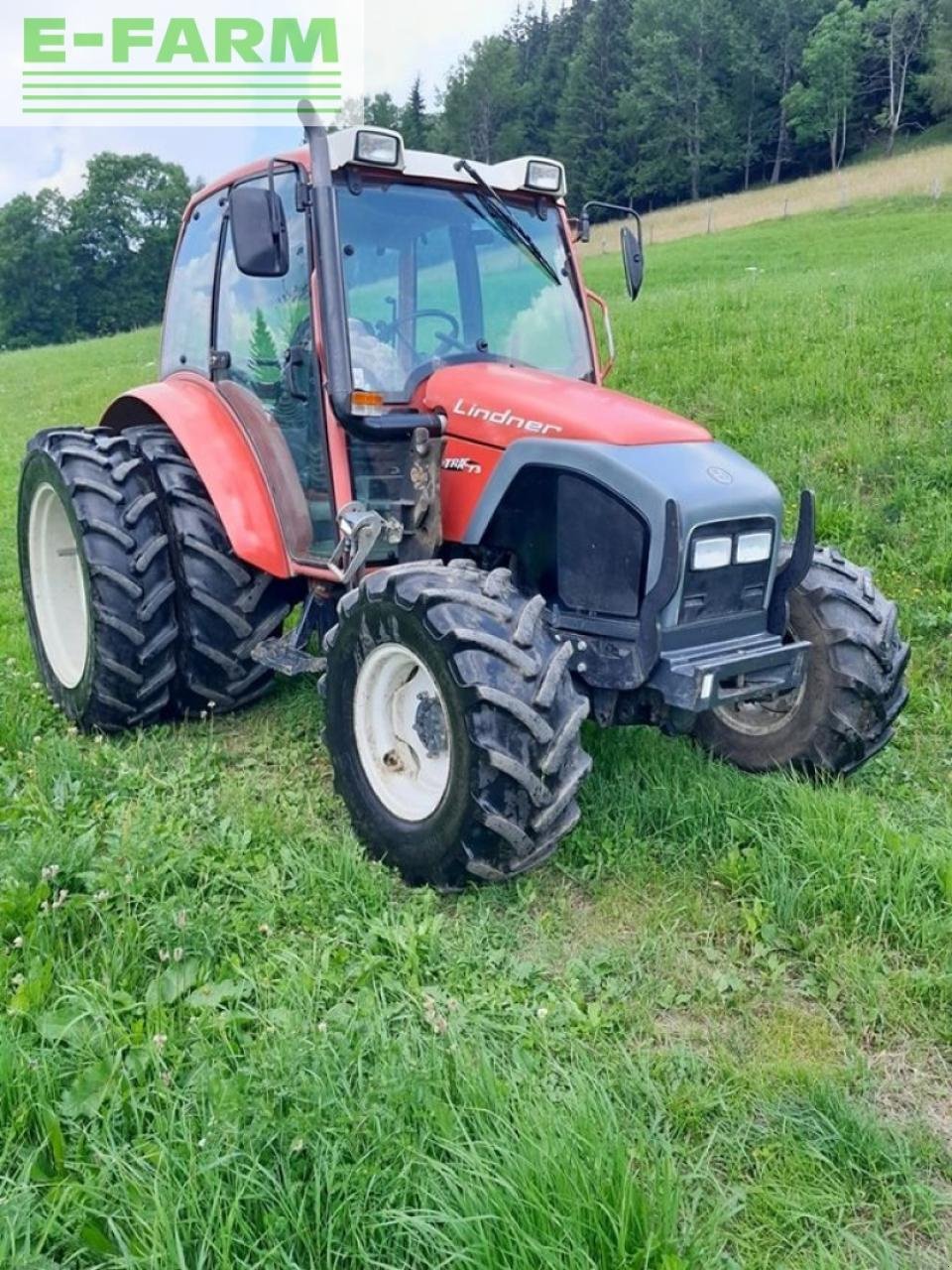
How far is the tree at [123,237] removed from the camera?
5309 centimetres

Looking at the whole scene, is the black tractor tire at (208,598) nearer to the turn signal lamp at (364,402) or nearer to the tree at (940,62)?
the turn signal lamp at (364,402)

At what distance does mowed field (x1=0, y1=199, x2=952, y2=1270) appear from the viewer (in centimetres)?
182

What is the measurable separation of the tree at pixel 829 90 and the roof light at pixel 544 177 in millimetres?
53464

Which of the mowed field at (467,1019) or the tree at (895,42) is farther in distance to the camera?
the tree at (895,42)

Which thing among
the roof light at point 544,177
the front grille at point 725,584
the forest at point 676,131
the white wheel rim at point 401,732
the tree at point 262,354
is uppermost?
the forest at point 676,131

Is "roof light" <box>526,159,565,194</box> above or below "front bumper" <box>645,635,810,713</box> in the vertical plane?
above

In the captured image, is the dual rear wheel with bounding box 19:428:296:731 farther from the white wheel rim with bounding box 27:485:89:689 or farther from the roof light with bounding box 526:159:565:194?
the roof light with bounding box 526:159:565:194

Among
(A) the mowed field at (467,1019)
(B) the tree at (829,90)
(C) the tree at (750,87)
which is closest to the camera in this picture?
(A) the mowed field at (467,1019)

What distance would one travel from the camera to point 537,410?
330 centimetres

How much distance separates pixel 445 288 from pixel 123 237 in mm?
59562

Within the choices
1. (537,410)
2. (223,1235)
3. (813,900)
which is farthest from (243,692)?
(223,1235)

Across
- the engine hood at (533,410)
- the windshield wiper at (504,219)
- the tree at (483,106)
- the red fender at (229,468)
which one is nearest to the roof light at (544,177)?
the windshield wiper at (504,219)

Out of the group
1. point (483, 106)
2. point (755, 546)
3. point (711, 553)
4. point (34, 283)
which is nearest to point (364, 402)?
point (711, 553)

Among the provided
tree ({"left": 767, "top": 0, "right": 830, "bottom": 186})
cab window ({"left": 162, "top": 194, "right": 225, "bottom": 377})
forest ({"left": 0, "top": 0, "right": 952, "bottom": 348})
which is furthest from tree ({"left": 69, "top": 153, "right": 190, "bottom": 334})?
cab window ({"left": 162, "top": 194, "right": 225, "bottom": 377})
